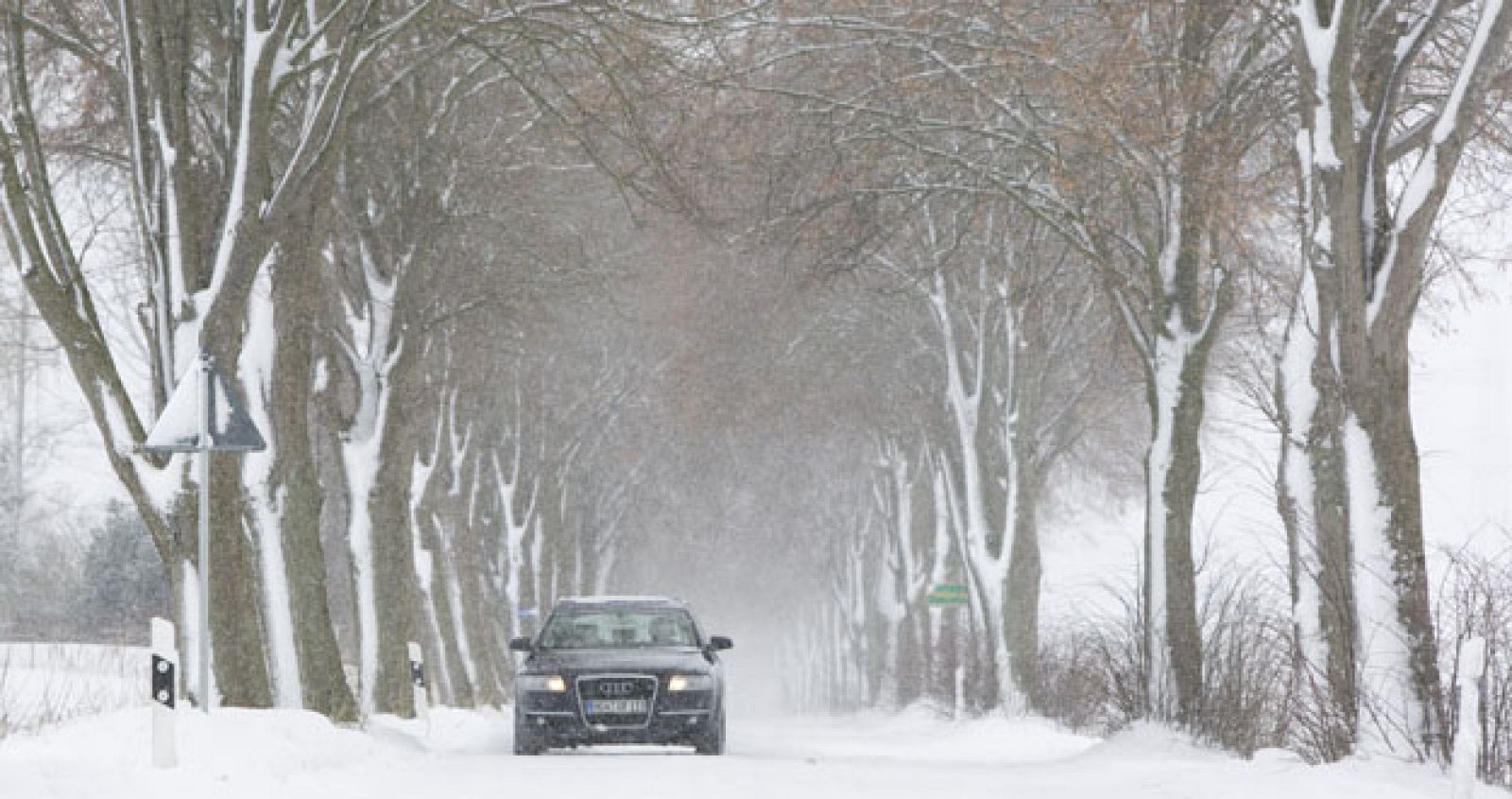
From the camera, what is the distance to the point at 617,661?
19.5m

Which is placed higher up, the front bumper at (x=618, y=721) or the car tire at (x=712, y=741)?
the front bumper at (x=618, y=721)

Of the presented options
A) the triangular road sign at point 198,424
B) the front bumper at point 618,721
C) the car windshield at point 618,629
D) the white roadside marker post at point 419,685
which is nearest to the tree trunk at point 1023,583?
the white roadside marker post at point 419,685

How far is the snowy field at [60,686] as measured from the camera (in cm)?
1805

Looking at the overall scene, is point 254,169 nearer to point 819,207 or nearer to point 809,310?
point 819,207

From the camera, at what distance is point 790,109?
21375 mm

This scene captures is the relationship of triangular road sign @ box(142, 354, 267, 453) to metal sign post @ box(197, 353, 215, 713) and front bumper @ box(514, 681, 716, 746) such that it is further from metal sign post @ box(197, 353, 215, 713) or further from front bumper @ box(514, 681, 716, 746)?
front bumper @ box(514, 681, 716, 746)

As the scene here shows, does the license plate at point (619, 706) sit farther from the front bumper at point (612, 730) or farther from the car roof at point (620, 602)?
the car roof at point (620, 602)

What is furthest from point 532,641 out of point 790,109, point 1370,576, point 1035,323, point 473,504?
point 473,504

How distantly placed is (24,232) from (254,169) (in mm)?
1756

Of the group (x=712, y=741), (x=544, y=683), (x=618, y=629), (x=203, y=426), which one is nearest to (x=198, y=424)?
(x=203, y=426)

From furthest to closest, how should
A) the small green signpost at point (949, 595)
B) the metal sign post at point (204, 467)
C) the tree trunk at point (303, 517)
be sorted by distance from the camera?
the small green signpost at point (949, 595) → the tree trunk at point (303, 517) → the metal sign post at point (204, 467)

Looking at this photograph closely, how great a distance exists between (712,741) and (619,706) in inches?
33.6

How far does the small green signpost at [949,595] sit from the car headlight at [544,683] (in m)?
17.3

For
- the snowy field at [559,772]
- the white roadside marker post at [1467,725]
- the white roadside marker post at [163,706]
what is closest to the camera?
the white roadside marker post at [1467,725]
